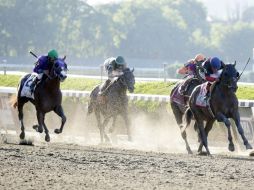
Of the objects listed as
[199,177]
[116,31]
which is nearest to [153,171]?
[199,177]

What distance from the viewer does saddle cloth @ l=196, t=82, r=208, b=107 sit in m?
14.1

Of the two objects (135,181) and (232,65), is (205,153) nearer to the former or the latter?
(232,65)

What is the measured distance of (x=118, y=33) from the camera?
77188 mm

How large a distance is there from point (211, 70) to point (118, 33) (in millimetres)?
63333

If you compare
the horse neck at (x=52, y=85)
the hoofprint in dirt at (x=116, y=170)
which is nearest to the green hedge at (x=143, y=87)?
the horse neck at (x=52, y=85)

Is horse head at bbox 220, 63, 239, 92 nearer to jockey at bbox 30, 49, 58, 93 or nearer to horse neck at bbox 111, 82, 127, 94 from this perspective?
jockey at bbox 30, 49, 58, 93

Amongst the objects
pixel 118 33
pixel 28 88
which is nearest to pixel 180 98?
pixel 28 88

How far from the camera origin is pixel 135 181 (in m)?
9.62

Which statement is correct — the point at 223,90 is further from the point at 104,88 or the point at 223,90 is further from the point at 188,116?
the point at 104,88

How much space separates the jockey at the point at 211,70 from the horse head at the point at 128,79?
8.88 ft

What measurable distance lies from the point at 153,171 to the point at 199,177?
26.9 inches

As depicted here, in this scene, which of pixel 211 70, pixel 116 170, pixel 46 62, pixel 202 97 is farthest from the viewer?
pixel 46 62

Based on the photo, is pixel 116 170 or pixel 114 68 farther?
pixel 114 68

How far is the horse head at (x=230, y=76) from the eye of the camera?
1350 centimetres
